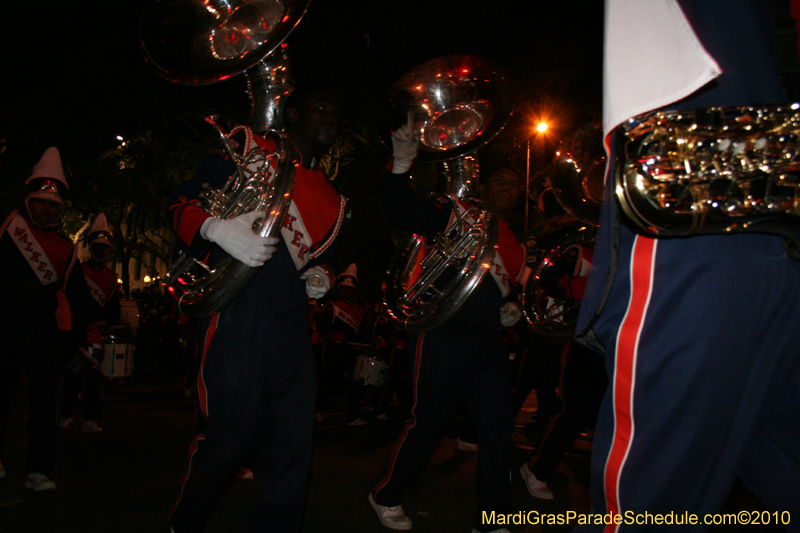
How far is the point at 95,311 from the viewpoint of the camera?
22.6 feet

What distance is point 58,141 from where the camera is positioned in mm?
17688

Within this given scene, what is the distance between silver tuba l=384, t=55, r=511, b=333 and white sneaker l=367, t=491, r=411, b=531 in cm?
105

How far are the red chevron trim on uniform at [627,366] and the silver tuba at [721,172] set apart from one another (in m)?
0.09

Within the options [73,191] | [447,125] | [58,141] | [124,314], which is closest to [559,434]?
[447,125]

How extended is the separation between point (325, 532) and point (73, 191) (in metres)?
23.2

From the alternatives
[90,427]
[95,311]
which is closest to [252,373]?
[90,427]

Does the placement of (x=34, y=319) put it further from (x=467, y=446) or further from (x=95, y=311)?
(x=467, y=446)

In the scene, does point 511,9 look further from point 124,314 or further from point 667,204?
point 667,204

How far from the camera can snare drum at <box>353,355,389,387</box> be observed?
758cm

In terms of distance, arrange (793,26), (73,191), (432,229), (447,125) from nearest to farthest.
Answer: (793,26)
(432,229)
(447,125)
(73,191)

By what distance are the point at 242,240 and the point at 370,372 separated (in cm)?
517

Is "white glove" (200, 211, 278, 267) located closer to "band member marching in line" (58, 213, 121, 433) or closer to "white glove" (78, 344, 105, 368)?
"white glove" (78, 344, 105, 368)

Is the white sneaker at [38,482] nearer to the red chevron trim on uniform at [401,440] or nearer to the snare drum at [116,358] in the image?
the red chevron trim on uniform at [401,440]

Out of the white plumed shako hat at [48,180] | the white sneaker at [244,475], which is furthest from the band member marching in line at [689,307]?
the white plumed shako hat at [48,180]
